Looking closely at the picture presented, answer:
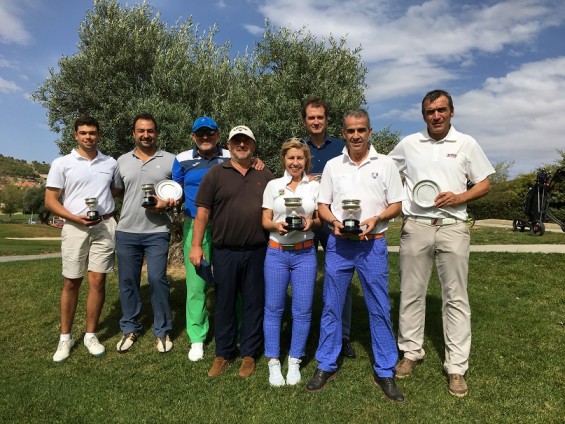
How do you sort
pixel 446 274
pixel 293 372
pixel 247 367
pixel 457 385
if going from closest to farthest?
1. pixel 457 385
2. pixel 446 274
3. pixel 293 372
4. pixel 247 367

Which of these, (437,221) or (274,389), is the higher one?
(437,221)

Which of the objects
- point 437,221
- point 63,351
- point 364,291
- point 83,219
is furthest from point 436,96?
→ point 63,351

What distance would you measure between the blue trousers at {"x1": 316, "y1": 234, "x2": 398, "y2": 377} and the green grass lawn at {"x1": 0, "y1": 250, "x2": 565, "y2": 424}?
1.03 feet

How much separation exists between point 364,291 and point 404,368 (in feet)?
3.14

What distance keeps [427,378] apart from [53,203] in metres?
4.25

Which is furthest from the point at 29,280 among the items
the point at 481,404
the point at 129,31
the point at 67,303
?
the point at 481,404

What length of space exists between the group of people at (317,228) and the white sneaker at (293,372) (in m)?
0.01

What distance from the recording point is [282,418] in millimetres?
3184

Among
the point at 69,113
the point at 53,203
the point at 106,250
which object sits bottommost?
the point at 106,250

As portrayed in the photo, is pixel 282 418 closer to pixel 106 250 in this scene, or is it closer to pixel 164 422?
pixel 164 422

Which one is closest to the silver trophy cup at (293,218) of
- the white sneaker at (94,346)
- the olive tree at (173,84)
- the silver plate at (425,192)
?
the silver plate at (425,192)

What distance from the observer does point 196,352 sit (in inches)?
174

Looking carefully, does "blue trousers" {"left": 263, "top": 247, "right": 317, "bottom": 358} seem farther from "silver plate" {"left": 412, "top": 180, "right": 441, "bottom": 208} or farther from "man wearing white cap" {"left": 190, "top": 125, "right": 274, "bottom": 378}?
"silver plate" {"left": 412, "top": 180, "right": 441, "bottom": 208}

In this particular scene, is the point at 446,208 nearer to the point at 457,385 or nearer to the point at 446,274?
the point at 446,274
